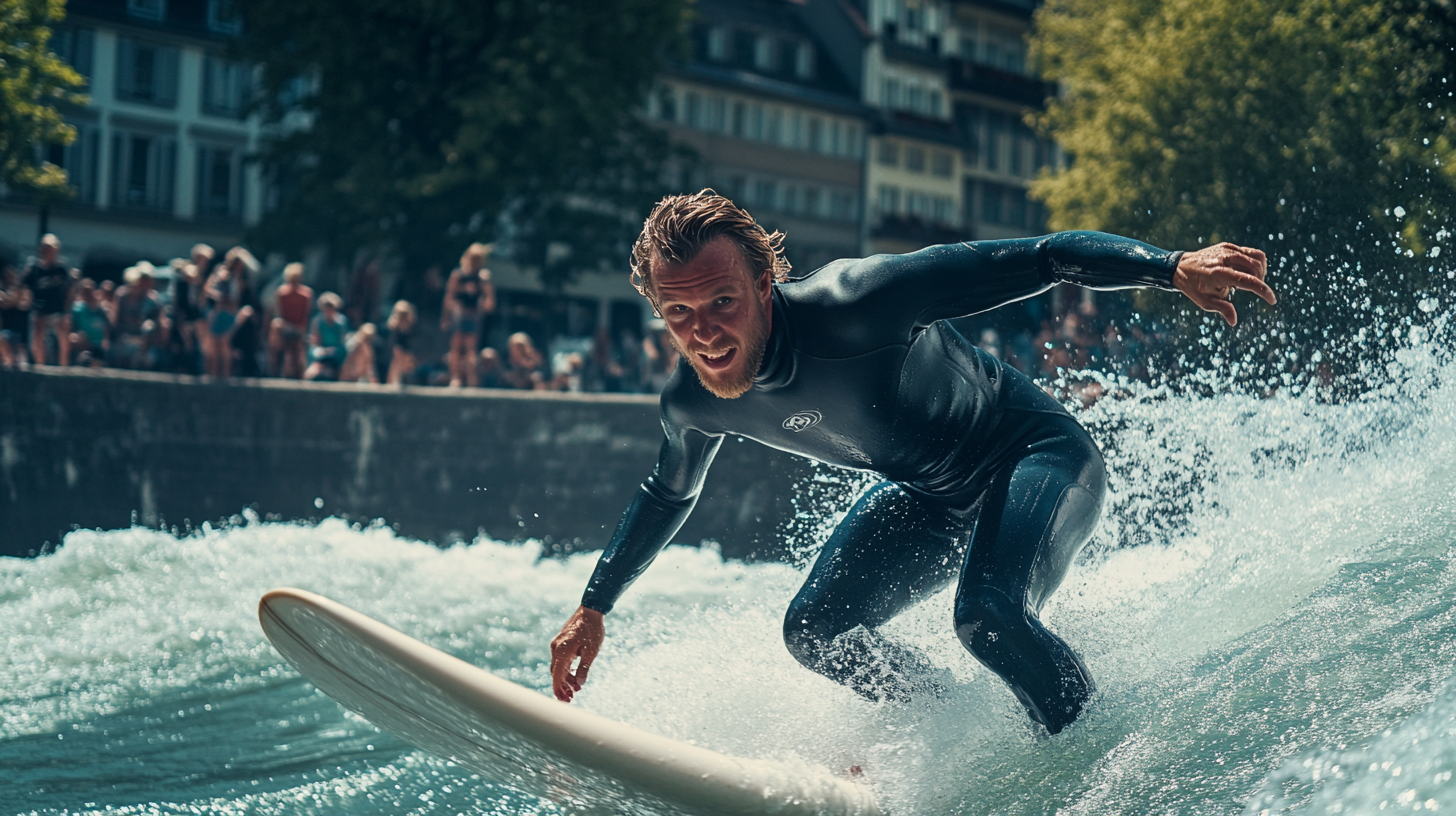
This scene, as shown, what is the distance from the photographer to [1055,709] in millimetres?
3312

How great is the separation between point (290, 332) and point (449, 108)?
9.63 metres

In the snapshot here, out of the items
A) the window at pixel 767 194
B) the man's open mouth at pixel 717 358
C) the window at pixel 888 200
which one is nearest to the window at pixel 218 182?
the window at pixel 767 194

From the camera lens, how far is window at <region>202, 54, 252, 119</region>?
34656 mm

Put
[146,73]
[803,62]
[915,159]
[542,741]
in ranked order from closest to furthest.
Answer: [542,741], [146,73], [803,62], [915,159]

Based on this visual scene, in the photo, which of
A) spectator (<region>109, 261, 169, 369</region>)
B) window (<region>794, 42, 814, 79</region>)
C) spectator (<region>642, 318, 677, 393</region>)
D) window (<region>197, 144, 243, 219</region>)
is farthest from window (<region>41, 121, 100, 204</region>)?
spectator (<region>109, 261, 169, 369</region>)

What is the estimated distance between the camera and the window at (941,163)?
4572 cm

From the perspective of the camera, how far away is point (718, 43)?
4056 cm

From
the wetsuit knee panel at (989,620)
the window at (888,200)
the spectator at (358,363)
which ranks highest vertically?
the window at (888,200)

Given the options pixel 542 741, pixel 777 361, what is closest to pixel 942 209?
Result: pixel 777 361

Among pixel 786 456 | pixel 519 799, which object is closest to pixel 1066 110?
pixel 786 456

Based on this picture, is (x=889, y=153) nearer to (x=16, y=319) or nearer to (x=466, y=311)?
(x=466, y=311)

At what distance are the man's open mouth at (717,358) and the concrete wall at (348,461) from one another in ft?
25.2

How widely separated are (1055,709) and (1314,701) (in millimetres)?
594

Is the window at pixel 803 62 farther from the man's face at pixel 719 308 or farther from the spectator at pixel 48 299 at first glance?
the man's face at pixel 719 308
